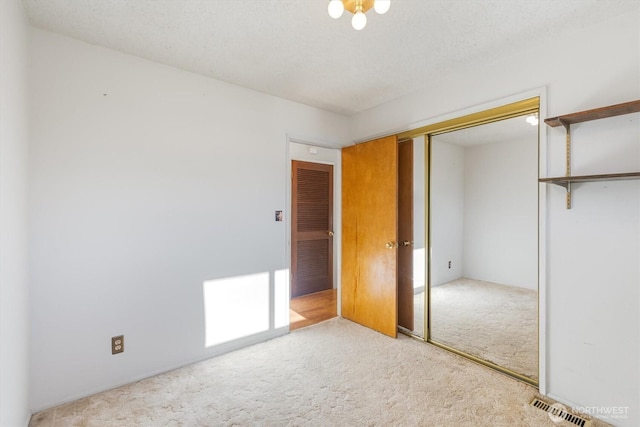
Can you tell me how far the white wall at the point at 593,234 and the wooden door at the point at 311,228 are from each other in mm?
2868

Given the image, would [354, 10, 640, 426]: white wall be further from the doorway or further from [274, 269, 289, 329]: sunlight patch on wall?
the doorway

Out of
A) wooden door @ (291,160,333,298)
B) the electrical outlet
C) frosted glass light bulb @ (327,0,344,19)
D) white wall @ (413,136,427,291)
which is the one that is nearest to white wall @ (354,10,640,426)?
white wall @ (413,136,427,291)

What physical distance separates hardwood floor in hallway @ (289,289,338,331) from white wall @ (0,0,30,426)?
2.13m

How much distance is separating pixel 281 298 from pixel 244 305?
0.42 metres

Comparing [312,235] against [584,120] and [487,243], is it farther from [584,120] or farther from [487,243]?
[584,120]

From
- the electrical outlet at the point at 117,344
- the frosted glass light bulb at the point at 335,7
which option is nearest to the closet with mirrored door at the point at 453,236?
the frosted glass light bulb at the point at 335,7

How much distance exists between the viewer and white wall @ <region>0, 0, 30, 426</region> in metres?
1.32

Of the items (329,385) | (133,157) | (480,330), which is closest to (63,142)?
(133,157)

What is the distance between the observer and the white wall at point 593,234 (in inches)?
68.1

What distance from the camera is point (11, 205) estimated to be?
146cm

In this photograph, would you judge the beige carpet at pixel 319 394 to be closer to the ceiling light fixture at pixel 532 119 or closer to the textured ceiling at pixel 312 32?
the ceiling light fixture at pixel 532 119

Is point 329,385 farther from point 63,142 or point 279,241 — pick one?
point 63,142

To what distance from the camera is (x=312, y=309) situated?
3867 millimetres

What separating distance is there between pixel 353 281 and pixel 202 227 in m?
1.79
